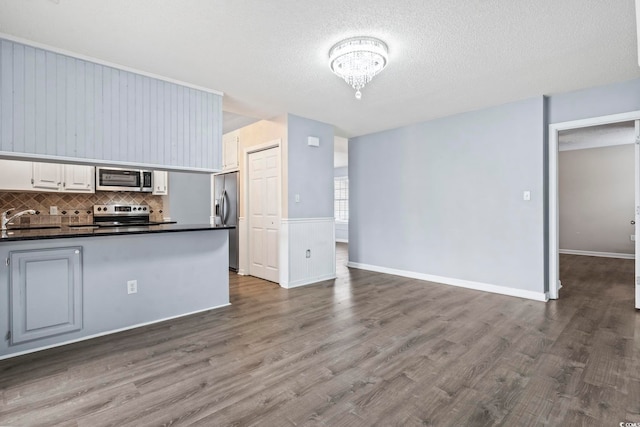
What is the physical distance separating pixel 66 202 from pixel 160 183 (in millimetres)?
1329

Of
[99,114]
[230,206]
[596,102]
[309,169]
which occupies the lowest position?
[230,206]

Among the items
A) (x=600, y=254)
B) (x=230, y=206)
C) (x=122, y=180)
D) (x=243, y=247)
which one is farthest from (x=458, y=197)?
(x=122, y=180)

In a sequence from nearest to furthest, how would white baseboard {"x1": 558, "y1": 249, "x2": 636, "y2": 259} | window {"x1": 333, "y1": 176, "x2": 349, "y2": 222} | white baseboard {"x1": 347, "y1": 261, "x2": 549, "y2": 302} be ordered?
1. white baseboard {"x1": 347, "y1": 261, "x2": 549, "y2": 302}
2. white baseboard {"x1": 558, "y1": 249, "x2": 636, "y2": 259}
3. window {"x1": 333, "y1": 176, "x2": 349, "y2": 222}

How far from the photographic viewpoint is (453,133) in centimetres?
457

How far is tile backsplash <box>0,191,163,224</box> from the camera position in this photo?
439cm

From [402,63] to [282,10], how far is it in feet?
4.17

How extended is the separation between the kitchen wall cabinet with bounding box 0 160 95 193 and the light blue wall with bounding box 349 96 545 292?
14.3ft

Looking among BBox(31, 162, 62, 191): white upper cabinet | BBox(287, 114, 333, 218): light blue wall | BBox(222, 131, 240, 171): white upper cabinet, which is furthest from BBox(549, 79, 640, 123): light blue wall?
BBox(31, 162, 62, 191): white upper cabinet

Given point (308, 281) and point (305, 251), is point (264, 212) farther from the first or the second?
point (308, 281)

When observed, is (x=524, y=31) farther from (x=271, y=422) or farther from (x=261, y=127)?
(x=261, y=127)

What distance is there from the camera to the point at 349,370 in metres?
2.20

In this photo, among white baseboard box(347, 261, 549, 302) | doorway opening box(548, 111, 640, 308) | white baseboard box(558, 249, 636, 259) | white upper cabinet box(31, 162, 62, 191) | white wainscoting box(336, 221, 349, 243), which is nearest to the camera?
white baseboard box(347, 261, 549, 302)

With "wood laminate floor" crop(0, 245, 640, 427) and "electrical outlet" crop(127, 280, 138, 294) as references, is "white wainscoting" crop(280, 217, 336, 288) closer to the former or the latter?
"wood laminate floor" crop(0, 245, 640, 427)

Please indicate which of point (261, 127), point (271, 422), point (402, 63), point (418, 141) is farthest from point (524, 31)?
point (261, 127)
